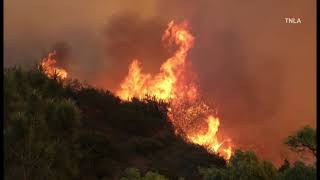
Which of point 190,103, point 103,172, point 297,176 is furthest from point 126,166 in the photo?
point 190,103

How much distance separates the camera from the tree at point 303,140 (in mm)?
14422

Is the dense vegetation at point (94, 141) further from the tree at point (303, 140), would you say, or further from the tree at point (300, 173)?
the tree at point (303, 140)

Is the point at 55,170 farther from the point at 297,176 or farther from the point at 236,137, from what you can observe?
the point at 236,137

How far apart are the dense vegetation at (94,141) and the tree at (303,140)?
1.73 ft

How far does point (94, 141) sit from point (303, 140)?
18536 millimetres

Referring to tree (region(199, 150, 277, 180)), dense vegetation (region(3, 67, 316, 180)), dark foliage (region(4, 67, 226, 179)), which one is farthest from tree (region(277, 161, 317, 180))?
dark foliage (region(4, 67, 226, 179))

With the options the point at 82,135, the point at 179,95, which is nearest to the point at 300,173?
the point at 82,135

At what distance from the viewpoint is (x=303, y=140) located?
14.5 meters

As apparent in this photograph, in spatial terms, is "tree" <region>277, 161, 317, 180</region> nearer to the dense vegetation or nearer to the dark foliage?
the dense vegetation

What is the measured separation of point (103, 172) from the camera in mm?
30625

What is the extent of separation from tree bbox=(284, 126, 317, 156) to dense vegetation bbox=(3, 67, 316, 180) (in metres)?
0.53

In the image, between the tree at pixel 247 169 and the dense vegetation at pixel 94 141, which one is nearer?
the tree at pixel 247 169

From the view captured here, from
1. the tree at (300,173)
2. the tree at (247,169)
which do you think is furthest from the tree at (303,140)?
the tree at (247,169)

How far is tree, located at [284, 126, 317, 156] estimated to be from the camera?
1442 cm
